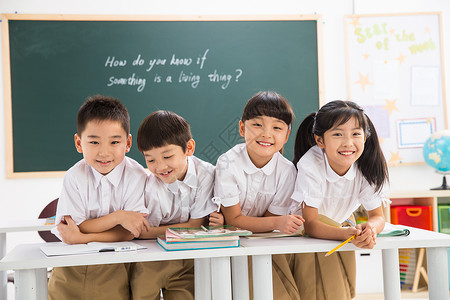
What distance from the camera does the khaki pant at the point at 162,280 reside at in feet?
6.04

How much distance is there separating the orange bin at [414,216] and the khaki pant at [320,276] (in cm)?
196

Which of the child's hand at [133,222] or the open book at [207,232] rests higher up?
the child's hand at [133,222]

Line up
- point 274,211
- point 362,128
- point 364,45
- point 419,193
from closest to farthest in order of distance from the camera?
point 362,128 → point 274,211 → point 419,193 → point 364,45

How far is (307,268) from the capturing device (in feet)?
6.36

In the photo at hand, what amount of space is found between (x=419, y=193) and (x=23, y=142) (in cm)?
302

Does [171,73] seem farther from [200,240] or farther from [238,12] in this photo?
[200,240]

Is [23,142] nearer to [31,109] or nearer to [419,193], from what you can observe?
[31,109]

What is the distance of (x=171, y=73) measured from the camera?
3914 mm

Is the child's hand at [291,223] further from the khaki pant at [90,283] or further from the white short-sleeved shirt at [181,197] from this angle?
the khaki pant at [90,283]

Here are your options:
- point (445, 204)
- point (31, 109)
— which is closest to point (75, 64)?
point (31, 109)

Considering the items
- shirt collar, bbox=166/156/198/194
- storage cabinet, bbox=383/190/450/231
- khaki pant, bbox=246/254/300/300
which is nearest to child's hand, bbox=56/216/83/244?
shirt collar, bbox=166/156/198/194

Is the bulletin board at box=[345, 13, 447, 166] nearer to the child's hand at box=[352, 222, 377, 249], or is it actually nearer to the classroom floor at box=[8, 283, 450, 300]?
the classroom floor at box=[8, 283, 450, 300]

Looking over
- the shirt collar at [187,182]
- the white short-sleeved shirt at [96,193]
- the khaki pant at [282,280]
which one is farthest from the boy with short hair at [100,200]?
the khaki pant at [282,280]

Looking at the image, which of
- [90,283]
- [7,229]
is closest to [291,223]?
[90,283]
